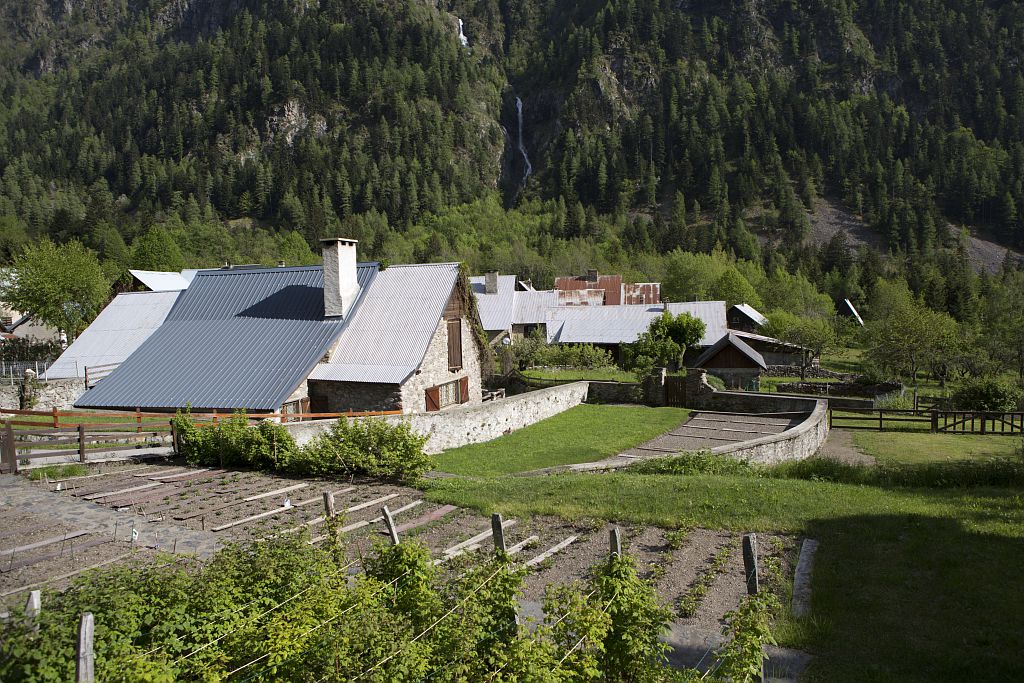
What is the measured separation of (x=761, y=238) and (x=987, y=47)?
12168 cm

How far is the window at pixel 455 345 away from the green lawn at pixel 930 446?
14.6m

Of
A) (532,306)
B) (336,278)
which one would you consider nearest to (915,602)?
(336,278)

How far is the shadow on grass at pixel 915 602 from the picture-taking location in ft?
21.5

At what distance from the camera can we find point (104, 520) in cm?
1062

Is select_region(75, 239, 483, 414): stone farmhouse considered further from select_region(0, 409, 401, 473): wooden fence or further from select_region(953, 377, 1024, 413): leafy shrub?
select_region(953, 377, 1024, 413): leafy shrub

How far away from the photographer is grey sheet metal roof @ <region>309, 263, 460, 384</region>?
76.3 ft

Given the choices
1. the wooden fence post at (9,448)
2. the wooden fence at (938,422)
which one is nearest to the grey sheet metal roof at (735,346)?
the wooden fence at (938,422)

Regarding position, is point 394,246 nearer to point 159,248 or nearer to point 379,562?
point 159,248

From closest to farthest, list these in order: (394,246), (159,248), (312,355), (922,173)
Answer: (312,355)
(159,248)
(394,246)
(922,173)

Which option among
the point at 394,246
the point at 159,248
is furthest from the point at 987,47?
the point at 159,248

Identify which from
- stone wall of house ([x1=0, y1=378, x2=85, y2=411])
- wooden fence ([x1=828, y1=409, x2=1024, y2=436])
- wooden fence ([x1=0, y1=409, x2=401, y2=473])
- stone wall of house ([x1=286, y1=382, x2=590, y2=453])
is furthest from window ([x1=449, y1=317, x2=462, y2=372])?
wooden fence ([x1=828, y1=409, x2=1024, y2=436])

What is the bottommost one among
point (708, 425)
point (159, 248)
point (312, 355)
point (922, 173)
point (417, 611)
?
point (708, 425)

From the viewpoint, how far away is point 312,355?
2317cm

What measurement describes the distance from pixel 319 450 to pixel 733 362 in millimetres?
Answer: 29621
